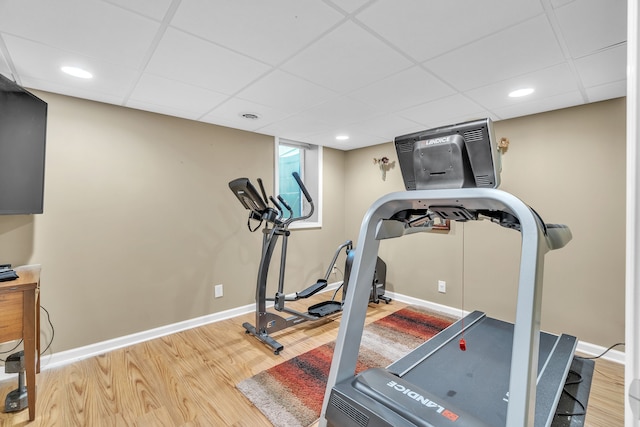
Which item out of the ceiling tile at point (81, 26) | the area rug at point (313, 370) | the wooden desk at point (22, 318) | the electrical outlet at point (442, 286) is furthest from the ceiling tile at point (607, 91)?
the wooden desk at point (22, 318)

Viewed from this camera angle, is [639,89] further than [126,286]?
No

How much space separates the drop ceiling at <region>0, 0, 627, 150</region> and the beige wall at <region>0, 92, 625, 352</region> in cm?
31

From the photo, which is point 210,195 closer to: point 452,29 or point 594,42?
point 452,29

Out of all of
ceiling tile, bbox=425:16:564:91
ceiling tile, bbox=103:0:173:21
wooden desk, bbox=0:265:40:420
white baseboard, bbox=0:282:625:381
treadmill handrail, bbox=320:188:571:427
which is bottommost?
white baseboard, bbox=0:282:625:381

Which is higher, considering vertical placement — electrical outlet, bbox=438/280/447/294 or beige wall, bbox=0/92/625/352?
beige wall, bbox=0/92/625/352

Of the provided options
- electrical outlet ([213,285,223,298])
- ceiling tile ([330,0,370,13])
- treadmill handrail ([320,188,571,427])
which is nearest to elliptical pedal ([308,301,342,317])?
electrical outlet ([213,285,223,298])

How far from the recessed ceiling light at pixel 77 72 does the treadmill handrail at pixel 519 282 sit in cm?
208

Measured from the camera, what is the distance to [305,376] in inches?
84.0

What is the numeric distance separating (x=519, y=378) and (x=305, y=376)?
1666 millimetres

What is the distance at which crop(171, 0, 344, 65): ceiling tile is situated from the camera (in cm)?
127

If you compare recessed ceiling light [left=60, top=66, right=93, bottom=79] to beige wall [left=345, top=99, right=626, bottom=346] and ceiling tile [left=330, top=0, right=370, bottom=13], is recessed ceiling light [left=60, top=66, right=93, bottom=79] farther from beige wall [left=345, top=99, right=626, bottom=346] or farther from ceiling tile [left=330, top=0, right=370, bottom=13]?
beige wall [left=345, top=99, right=626, bottom=346]

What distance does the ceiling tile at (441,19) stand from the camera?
4.12 feet

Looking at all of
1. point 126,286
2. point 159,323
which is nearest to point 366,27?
point 126,286

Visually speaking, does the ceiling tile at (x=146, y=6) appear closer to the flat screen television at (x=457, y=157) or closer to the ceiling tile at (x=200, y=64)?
the ceiling tile at (x=200, y=64)
